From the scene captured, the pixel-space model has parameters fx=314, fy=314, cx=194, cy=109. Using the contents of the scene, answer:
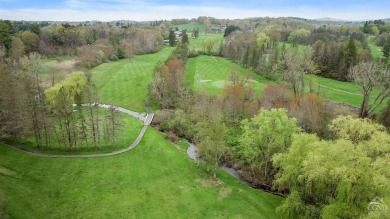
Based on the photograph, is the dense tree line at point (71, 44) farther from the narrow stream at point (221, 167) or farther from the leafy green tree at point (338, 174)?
the leafy green tree at point (338, 174)

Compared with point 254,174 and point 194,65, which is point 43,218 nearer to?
point 254,174

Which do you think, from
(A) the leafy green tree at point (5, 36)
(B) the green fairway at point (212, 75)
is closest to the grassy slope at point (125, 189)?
(B) the green fairway at point (212, 75)

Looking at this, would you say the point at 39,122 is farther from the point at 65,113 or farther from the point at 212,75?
the point at 212,75

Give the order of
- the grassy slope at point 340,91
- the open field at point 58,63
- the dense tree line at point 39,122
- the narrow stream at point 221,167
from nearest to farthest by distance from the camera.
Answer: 1. the narrow stream at point 221,167
2. the dense tree line at point 39,122
3. the grassy slope at point 340,91
4. the open field at point 58,63

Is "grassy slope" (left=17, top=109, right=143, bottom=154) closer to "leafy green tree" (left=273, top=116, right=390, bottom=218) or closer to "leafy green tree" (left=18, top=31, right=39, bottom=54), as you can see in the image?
"leafy green tree" (left=273, top=116, right=390, bottom=218)

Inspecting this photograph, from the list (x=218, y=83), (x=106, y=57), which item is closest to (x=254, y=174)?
(x=218, y=83)

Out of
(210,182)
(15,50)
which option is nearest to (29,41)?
(15,50)

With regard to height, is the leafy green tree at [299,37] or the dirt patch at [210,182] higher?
the leafy green tree at [299,37]
